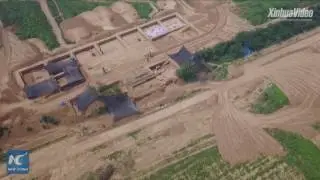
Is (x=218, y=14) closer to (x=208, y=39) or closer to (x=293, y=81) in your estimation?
(x=208, y=39)

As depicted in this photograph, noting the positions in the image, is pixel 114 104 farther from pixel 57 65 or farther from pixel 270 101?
pixel 270 101

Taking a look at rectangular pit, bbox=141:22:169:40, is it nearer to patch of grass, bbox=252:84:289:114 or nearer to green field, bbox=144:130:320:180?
patch of grass, bbox=252:84:289:114

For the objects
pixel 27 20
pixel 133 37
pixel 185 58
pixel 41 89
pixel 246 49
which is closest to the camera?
pixel 41 89

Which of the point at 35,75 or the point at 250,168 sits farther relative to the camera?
the point at 35,75

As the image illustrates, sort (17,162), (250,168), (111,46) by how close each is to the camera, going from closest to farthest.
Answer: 1. (250,168)
2. (17,162)
3. (111,46)

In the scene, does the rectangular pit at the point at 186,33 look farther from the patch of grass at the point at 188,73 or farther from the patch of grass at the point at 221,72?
the patch of grass at the point at 188,73

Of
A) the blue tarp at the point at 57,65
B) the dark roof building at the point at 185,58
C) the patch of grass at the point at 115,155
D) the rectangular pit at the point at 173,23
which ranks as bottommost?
the patch of grass at the point at 115,155

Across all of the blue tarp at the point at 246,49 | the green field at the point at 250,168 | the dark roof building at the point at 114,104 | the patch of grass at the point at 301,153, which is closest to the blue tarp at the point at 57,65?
the dark roof building at the point at 114,104

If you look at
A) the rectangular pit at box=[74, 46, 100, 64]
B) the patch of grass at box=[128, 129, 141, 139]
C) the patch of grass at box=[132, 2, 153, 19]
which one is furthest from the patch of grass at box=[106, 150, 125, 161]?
the patch of grass at box=[132, 2, 153, 19]

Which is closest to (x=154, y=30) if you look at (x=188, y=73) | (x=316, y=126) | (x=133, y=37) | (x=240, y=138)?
(x=133, y=37)
